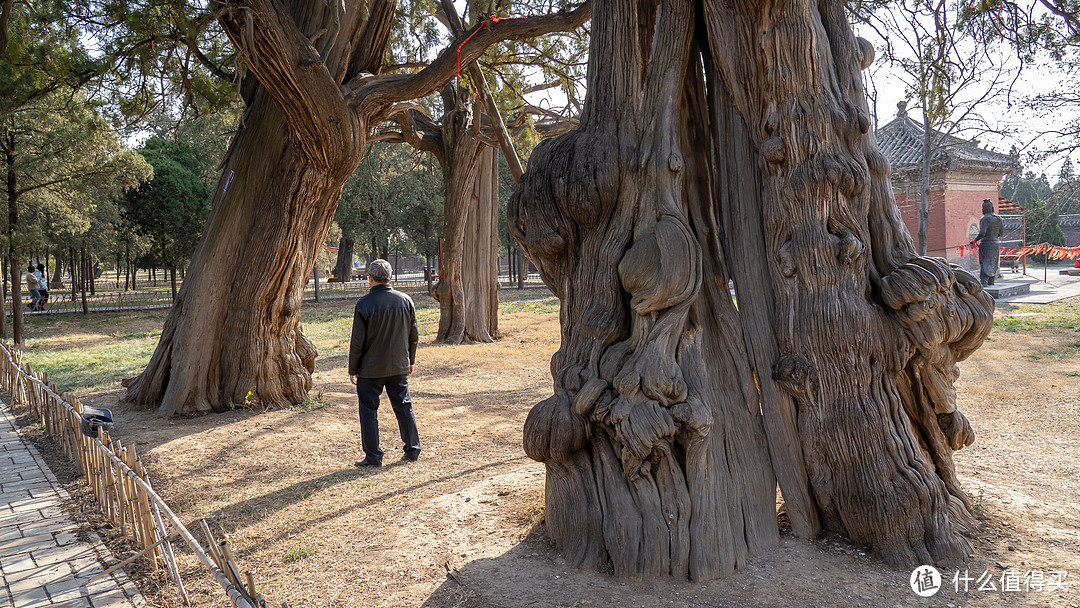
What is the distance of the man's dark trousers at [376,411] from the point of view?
5.46 m

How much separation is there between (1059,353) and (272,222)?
1210 centimetres

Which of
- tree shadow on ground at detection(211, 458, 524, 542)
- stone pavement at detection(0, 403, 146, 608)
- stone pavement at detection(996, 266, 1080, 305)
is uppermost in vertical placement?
stone pavement at detection(996, 266, 1080, 305)

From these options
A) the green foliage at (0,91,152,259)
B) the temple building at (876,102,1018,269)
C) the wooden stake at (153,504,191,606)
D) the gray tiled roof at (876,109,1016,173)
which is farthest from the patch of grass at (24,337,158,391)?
the temple building at (876,102,1018,269)

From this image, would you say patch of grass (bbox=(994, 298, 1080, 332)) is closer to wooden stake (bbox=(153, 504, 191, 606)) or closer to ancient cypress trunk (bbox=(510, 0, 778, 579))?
ancient cypress trunk (bbox=(510, 0, 778, 579))

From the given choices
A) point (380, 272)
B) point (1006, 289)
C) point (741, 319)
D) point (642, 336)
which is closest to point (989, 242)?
point (1006, 289)

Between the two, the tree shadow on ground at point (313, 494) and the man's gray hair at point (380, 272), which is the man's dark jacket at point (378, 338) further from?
the tree shadow on ground at point (313, 494)

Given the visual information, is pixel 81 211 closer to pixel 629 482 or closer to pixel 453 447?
pixel 453 447

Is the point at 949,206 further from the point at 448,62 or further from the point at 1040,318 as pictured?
the point at 448,62

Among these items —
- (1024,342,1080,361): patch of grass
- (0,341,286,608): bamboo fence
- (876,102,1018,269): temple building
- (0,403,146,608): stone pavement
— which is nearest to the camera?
(0,341,286,608): bamboo fence

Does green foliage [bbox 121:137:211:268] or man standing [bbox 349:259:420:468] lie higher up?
green foliage [bbox 121:137:211:268]

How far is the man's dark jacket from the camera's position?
17.9 feet

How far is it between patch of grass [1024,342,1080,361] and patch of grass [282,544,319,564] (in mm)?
11083

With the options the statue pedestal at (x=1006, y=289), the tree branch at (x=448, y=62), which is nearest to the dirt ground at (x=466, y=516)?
the tree branch at (x=448, y=62)

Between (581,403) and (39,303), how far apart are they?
25.0 m
